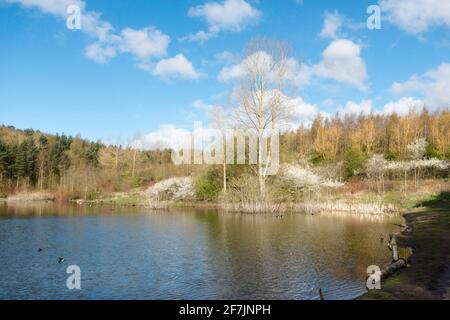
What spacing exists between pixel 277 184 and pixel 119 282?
2462cm

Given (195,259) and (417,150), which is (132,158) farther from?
(195,259)

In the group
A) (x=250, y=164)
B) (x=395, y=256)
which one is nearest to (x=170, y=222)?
(x=250, y=164)

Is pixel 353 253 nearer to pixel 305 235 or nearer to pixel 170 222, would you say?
pixel 305 235

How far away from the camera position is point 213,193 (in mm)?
41469

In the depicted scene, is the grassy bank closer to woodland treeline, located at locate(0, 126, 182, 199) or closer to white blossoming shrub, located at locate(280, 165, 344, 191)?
white blossoming shrub, located at locate(280, 165, 344, 191)

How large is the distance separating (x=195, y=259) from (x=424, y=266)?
763 cm

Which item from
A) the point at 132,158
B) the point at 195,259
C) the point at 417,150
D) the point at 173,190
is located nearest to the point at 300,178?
the point at 173,190

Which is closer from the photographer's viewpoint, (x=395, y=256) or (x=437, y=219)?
(x=395, y=256)

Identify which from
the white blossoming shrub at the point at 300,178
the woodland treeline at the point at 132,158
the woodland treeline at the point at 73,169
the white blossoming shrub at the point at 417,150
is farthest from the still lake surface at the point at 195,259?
the woodland treeline at the point at 73,169

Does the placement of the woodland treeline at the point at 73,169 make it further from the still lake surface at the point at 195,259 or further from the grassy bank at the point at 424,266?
the grassy bank at the point at 424,266

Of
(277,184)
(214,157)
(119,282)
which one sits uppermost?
(214,157)

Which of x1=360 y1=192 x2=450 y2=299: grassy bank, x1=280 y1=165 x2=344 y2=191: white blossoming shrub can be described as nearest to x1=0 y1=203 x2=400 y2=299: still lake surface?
x1=360 y1=192 x2=450 y2=299: grassy bank

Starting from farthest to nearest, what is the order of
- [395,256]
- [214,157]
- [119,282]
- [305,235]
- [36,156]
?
[36,156]
[214,157]
[305,235]
[395,256]
[119,282]

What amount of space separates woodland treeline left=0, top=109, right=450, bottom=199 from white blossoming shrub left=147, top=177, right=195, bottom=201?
24.8 ft
